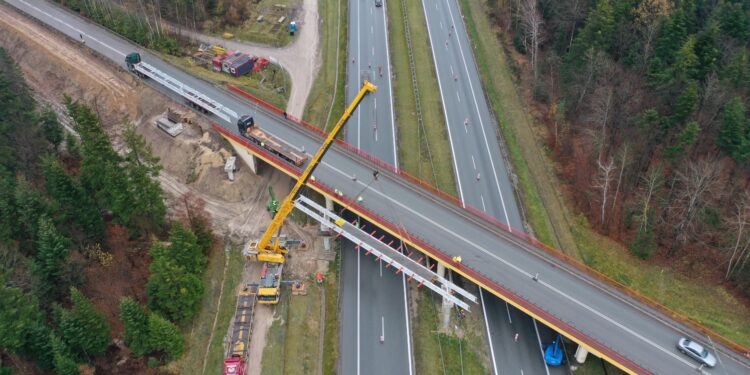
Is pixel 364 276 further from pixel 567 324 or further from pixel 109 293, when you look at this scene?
pixel 109 293

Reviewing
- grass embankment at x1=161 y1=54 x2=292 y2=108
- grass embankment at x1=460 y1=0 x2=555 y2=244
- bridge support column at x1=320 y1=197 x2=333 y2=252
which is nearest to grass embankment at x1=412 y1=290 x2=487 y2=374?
bridge support column at x1=320 y1=197 x2=333 y2=252

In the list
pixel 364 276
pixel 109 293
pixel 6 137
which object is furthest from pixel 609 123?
pixel 6 137

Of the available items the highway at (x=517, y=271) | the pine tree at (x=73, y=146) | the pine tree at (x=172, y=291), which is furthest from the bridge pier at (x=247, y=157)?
the pine tree at (x=73, y=146)

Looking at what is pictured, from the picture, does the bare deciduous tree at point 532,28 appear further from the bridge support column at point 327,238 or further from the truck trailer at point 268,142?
the truck trailer at point 268,142

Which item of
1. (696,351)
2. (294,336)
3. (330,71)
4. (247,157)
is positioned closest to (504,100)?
(330,71)

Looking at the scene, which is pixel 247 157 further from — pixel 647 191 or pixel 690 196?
Answer: pixel 690 196
